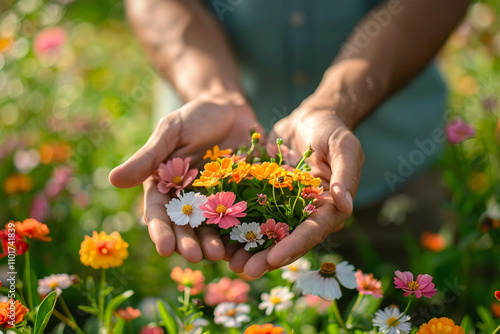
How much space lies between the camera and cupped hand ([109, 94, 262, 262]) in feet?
2.39

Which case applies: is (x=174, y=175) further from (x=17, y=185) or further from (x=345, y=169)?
(x=17, y=185)

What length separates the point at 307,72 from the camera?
4.66 feet

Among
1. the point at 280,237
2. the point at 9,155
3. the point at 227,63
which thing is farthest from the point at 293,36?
the point at 9,155

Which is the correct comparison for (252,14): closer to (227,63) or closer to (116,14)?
(227,63)

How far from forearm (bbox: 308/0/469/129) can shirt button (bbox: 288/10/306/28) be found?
0.15 metres

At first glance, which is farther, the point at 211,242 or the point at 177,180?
the point at 177,180

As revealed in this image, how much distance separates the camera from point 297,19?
1.35 meters

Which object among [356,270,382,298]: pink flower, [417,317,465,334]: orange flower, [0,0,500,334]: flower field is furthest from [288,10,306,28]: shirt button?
[417,317,465,334]: orange flower

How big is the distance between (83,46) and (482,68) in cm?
191

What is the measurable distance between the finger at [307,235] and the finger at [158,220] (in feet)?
0.47

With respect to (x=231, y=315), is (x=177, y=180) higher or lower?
higher

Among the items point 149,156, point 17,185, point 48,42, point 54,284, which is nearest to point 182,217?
point 149,156

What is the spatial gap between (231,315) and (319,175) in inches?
10.8

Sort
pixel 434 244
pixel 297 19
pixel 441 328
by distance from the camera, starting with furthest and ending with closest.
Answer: pixel 297 19 < pixel 434 244 < pixel 441 328
